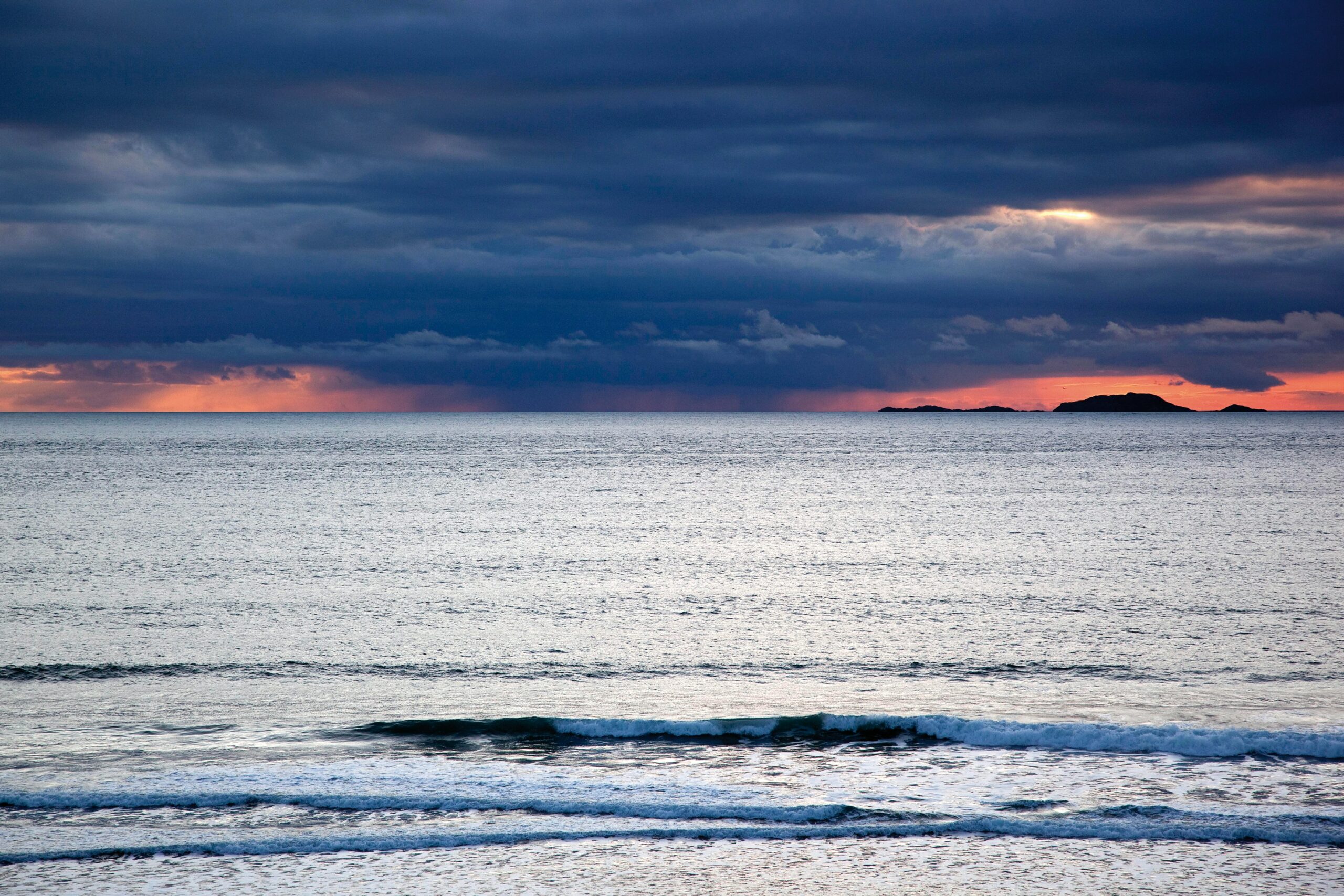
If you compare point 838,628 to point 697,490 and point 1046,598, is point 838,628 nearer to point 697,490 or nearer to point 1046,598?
point 1046,598

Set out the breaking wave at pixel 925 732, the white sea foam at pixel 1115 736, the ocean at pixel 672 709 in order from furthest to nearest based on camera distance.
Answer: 1. the breaking wave at pixel 925 732
2. the white sea foam at pixel 1115 736
3. the ocean at pixel 672 709

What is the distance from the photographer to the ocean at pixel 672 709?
12.6m

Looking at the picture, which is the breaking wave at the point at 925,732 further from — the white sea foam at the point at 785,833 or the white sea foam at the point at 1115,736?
the white sea foam at the point at 785,833

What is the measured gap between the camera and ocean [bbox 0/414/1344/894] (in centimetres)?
1259

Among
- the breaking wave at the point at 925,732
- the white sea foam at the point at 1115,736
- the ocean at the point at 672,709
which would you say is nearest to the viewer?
the ocean at the point at 672,709

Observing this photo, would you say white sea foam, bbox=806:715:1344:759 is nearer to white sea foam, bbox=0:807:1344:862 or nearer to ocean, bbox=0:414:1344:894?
ocean, bbox=0:414:1344:894

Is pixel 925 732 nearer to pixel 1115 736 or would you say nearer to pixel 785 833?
pixel 1115 736

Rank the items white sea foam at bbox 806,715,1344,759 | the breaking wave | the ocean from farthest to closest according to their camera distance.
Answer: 1. the breaking wave
2. white sea foam at bbox 806,715,1344,759
3. the ocean

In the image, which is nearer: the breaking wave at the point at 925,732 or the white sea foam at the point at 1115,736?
the white sea foam at the point at 1115,736

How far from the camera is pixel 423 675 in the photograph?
2459 cm

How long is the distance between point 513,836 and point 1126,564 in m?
35.7

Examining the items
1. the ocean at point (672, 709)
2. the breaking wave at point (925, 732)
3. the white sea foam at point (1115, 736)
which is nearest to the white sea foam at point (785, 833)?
the ocean at point (672, 709)

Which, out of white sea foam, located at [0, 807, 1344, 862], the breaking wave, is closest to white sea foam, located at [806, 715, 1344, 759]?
the breaking wave

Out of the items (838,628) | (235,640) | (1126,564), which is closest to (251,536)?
(235,640)
